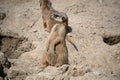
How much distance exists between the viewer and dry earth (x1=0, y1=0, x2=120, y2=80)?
218 inches

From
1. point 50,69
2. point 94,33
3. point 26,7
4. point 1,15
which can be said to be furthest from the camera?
point 26,7

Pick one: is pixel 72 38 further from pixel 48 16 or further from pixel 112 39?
pixel 112 39

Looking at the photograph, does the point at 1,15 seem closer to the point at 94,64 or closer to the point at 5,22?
the point at 5,22

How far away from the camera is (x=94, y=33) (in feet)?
24.5

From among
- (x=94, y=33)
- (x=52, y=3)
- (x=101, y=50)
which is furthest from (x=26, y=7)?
(x=101, y=50)

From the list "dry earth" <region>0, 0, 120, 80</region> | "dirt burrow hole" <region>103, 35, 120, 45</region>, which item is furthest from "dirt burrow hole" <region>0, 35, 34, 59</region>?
"dirt burrow hole" <region>103, 35, 120, 45</region>

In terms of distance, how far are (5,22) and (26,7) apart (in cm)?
102

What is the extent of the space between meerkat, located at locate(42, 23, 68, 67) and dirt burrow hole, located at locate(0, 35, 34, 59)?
3.02ft

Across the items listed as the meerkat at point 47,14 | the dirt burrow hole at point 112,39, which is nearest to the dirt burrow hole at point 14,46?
the meerkat at point 47,14

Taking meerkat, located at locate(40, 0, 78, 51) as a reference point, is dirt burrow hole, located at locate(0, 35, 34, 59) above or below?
below

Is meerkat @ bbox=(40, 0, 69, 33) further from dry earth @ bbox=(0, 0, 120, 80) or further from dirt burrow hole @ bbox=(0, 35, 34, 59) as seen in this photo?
dirt burrow hole @ bbox=(0, 35, 34, 59)

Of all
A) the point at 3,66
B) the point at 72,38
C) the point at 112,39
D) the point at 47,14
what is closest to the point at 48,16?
the point at 47,14

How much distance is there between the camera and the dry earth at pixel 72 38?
18.2 feet

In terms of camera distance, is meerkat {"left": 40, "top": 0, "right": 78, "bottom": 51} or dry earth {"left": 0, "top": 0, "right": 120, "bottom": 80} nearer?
dry earth {"left": 0, "top": 0, "right": 120, "bottom": 80}
